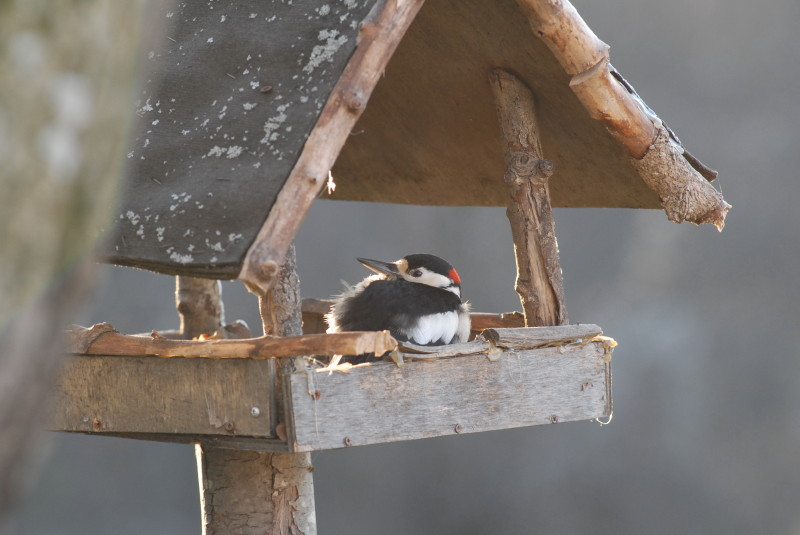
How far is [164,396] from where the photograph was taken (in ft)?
6.45

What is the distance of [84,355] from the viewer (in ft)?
6.74

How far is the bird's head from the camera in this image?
8.45 ft

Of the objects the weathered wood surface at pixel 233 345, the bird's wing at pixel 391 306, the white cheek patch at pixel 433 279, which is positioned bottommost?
the weathered wood surface at pixel 233 345

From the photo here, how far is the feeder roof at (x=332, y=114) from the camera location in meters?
1.62

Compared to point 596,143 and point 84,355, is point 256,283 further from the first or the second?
point 596,143

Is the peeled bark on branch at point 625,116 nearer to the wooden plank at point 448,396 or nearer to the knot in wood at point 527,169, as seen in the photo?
the knot in wood at point 527,169

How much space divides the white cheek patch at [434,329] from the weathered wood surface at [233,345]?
0.43 m

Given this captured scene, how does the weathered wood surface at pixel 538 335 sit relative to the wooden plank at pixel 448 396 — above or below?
above

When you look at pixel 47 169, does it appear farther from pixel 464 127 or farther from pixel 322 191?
pixel 464 127

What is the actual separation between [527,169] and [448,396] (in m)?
0.60

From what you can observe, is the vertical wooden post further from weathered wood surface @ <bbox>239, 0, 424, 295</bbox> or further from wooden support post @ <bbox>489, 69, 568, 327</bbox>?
weathered wood surface @ <bbox>239, 0, 424, 295</bbox>

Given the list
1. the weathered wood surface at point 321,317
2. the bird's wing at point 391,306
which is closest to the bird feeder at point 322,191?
the bird's wing at point 391,306

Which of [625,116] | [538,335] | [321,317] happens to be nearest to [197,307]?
[321,317]

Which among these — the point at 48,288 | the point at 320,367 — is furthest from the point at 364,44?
the point at 48,288
